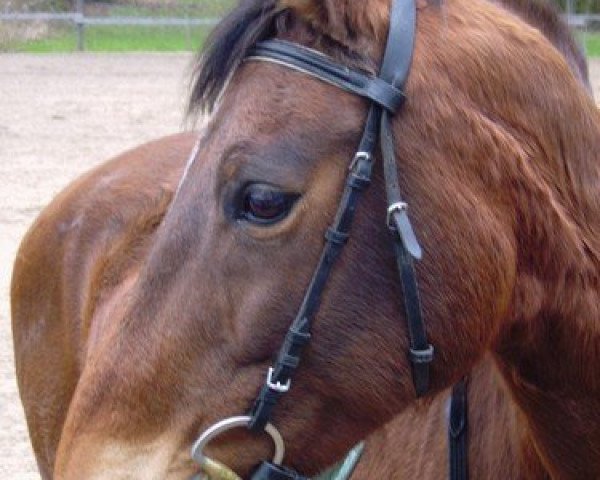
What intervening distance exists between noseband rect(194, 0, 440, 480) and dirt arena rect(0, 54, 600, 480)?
365cm

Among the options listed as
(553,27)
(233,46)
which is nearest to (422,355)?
(233,46)

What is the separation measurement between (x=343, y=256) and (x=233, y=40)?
0.44m

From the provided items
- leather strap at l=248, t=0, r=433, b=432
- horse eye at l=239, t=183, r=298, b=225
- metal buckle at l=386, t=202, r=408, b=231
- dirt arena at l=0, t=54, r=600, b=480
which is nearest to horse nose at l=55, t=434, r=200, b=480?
leather strap at l=248, t=0, r=433, b=432

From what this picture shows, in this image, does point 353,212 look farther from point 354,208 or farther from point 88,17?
point 88,17

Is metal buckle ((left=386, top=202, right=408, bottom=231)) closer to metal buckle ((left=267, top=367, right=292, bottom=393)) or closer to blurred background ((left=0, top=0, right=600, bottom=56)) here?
metal buckle ((left=267, top=367, right=292, bottom=393))

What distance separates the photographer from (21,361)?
4.11 metres

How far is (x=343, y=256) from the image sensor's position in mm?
1834

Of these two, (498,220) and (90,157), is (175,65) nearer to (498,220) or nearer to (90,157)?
(90,157)

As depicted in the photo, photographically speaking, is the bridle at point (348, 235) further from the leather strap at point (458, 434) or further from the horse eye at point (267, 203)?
the leather strap at point (458, 434)

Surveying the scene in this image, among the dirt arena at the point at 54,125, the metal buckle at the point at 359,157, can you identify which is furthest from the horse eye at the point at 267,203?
the dirt arena at the point at 54,125

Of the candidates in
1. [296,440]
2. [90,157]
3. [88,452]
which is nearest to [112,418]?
[88,452]

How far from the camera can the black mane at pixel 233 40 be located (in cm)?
193

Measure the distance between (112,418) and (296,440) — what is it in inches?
12.3

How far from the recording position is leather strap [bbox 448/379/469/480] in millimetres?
2338
